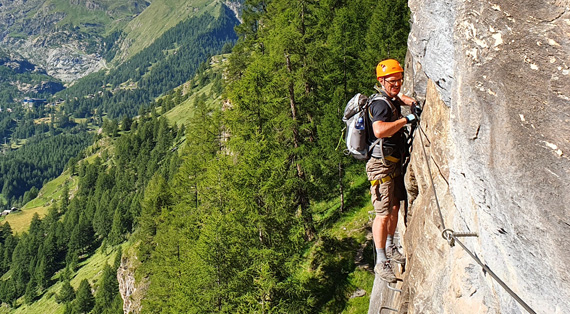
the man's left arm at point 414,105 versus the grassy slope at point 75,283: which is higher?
the man's left arm at point 414,105

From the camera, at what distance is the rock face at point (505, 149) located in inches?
147

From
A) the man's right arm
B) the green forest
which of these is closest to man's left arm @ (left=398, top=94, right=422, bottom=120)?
the man's right arm

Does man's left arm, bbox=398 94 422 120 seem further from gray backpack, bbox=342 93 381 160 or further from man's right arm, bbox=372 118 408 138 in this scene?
gray backpack, bbox=342 93 381 160

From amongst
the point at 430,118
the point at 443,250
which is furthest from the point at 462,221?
the point at 430,118

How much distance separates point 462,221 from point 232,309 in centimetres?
1962

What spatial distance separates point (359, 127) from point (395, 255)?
3.32 m

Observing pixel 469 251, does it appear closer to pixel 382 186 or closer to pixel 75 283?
pixel 382 186

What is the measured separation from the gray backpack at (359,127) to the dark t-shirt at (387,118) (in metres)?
0.14

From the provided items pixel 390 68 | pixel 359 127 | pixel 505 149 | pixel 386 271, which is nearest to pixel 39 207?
pixel 386 271

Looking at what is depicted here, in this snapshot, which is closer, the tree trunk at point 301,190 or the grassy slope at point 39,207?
the tree trunk at point 301,190

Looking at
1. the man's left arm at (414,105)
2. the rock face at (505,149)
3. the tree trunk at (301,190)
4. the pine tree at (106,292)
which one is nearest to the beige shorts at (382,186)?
the man's left arm at (414,105)

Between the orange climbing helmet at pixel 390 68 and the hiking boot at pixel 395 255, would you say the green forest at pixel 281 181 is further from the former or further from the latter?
the orange climbing helmet at pixel 390 68

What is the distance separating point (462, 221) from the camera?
5.90m

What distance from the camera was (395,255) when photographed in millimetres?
9125
